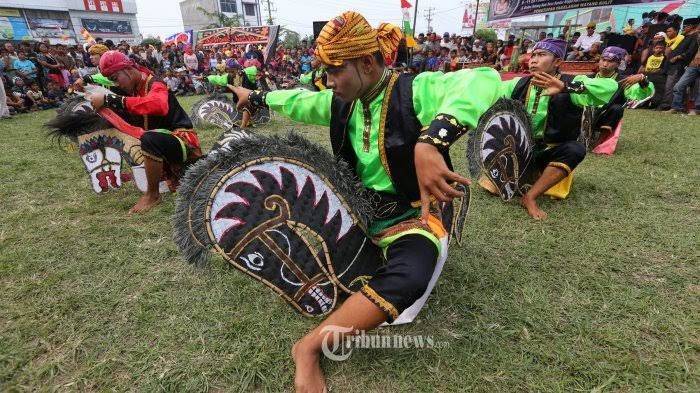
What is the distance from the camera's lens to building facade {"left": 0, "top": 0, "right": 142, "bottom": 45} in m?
35.6

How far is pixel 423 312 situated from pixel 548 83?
2.15 metres

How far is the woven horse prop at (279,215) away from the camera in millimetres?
1629

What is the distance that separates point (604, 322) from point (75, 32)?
5427cm

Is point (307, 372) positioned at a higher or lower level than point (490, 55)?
lower

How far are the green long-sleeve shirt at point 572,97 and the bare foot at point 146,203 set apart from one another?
328cm

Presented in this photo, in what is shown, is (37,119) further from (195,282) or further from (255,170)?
(255,170)

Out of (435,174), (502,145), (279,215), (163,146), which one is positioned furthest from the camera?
(163,146)

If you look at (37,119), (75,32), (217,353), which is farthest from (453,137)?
(75,32)

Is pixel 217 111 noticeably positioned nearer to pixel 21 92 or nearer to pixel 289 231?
pixel 289 231

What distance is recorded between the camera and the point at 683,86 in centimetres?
783

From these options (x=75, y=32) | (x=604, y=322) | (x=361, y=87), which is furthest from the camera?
A: (x=75, y=32)

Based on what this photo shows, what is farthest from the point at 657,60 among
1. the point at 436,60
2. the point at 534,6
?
the point at 534,6

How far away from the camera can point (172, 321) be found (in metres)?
2.00

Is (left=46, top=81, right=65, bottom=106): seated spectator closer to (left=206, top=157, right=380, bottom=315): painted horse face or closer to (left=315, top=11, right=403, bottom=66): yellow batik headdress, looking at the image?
(left=206, top=157, right=380, bottom=315): painted horse face
